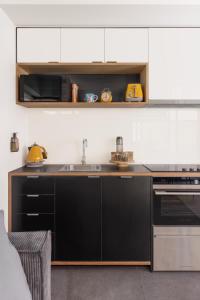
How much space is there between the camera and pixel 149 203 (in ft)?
7.97

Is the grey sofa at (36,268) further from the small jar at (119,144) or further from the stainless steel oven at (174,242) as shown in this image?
the small jar at (119,144)

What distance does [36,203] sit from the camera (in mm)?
2432

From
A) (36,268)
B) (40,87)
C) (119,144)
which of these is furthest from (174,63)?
(36,268)

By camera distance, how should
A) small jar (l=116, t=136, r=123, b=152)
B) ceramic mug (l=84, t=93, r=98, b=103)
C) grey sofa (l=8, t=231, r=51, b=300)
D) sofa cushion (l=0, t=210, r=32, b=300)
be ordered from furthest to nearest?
small jar (l=116, t=136, r=123, b=152) → ceramic mug (l=84, t=93, r=98, b=103) → grey sofa (l=8, t=231, r=51, b=300) → sofa cushion (l=0, t=210, r=32, b=300)

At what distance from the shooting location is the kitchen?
243 centimetres

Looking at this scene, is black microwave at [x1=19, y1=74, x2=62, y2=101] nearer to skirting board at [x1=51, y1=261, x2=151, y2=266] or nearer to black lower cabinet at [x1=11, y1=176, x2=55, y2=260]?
black lower cabinet at [x1=11, y1=176, x2=55, y2=260]

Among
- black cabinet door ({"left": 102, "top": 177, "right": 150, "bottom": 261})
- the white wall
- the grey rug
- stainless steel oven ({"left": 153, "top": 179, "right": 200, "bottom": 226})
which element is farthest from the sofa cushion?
stainless steel oven ({"left": 153, "top": 179, "right": 200, "bottom": 226})

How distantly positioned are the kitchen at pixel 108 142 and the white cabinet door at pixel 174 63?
0.01 metres

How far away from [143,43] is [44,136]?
1.49m

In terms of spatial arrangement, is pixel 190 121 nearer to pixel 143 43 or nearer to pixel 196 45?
pixel 196 45

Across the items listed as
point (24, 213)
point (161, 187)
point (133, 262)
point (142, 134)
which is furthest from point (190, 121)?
point (24, 213)

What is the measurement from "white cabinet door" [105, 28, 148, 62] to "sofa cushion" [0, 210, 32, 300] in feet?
6.56

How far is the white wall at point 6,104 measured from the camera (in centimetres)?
227

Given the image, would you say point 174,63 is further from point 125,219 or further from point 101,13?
point 125,219
